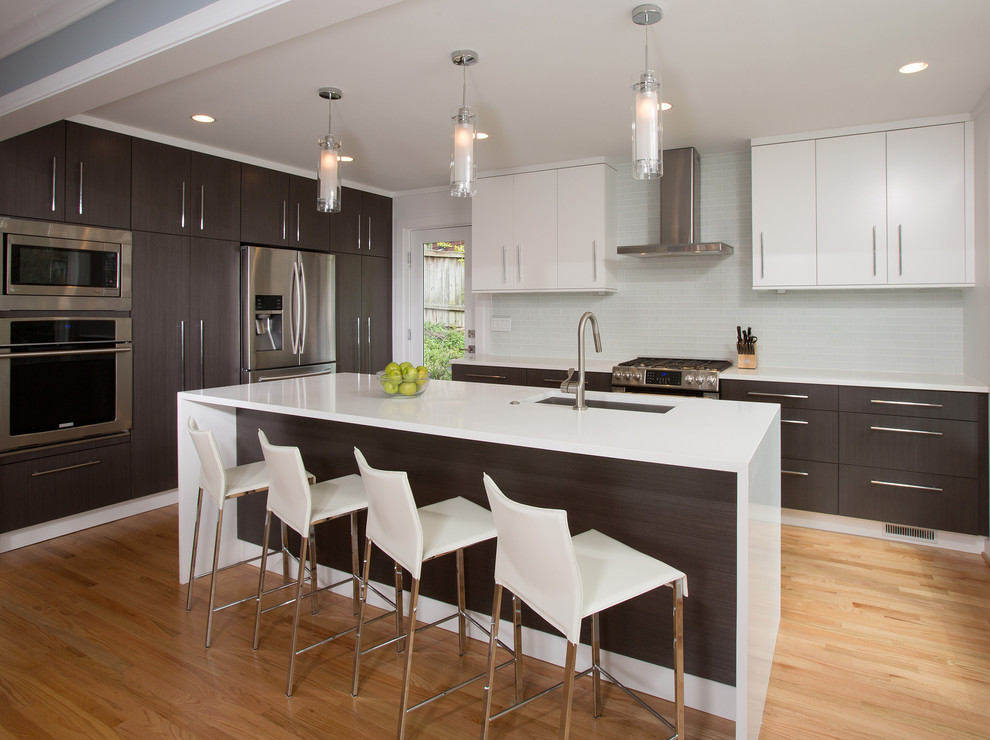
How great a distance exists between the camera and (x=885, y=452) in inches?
142

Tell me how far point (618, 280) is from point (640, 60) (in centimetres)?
221

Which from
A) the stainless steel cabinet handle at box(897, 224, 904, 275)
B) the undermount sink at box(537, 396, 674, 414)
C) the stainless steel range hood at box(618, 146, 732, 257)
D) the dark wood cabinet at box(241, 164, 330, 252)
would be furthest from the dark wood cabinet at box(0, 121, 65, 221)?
the stainless steel cabinet handle at box(897, 224, 904, 275)

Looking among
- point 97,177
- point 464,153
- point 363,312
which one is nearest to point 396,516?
point 464,153

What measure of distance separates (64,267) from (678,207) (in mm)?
3854

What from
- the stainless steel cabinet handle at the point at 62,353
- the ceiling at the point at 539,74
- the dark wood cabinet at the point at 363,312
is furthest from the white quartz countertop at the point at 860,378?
the stainless steel cabinet handle at the point at 62,353

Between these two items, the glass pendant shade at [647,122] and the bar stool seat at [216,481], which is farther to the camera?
the bar stool seat at [216,481]

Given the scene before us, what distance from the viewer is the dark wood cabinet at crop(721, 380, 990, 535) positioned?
3.43 meters

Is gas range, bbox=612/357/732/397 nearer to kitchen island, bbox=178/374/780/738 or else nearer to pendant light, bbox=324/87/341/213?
kitchen island, bbox=178/374/780/738

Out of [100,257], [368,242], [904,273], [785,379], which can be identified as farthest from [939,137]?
[100,257]

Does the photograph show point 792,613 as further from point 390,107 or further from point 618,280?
point 390,107

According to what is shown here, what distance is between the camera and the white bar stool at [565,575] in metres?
1.54

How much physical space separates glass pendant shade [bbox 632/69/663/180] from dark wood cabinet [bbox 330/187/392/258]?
11.4 ft

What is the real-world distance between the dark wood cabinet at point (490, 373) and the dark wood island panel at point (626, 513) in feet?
7.04

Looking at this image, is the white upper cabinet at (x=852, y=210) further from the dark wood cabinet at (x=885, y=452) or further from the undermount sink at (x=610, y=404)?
the undermount sink at (x=610, y=404)
